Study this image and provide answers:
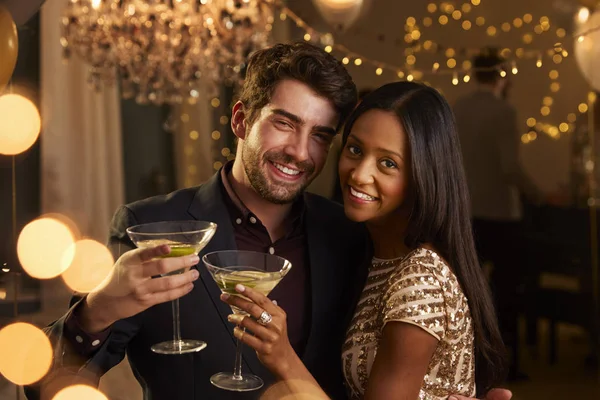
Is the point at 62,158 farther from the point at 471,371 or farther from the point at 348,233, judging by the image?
the point at 471,371

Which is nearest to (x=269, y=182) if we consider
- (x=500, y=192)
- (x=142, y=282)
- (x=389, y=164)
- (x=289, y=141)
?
(x=289, y=141)

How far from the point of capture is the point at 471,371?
6.24 ft

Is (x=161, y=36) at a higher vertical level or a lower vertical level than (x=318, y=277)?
higher

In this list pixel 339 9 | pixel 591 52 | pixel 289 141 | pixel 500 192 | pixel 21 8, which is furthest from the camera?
pixel 500 192

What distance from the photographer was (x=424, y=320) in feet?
5.59

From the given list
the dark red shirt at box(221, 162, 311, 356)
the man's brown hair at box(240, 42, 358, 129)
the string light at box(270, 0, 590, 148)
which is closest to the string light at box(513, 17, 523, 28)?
the string light at box(270, 0, 590, 148)

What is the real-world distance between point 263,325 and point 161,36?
11.7 ft

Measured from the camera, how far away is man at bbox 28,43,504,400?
1998 millimetres

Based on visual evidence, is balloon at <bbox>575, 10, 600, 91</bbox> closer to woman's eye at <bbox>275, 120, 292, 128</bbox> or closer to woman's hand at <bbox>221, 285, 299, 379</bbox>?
woman's eye at <bbox>275, 120, 292, 128</bbox>

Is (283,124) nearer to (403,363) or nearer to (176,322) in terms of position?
(176,322)

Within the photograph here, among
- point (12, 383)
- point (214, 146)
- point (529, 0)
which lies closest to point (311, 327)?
point (12, 383)

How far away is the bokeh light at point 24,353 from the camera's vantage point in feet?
5.61

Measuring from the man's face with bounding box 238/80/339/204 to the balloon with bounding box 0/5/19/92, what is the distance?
77 centimetres

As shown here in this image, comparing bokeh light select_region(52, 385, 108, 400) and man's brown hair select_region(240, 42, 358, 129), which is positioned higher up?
man's brown hair select_region(240, 42, 358, 129)
